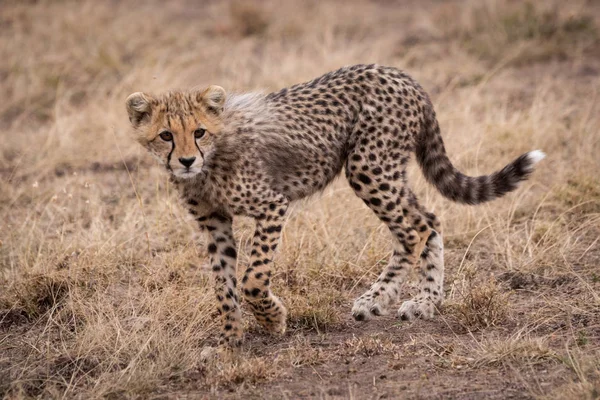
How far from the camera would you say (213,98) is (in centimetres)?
426

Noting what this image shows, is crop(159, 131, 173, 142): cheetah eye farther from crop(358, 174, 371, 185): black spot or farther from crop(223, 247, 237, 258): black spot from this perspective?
crop(358, 174, 371, 185): black spot

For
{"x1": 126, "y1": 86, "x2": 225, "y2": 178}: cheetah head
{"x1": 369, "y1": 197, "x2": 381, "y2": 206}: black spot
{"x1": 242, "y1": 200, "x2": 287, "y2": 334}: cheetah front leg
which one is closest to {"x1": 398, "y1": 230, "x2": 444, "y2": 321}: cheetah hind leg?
{"x1": 369, "y1": 197, "x2": 381, "y2": 206}: black spot

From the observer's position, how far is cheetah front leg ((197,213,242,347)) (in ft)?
14.3

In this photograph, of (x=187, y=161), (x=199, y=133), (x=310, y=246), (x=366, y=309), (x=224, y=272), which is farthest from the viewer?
(x=310, y=246)

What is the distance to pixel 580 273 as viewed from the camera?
4.94m

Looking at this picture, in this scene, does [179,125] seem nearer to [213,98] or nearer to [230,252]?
[213,98]

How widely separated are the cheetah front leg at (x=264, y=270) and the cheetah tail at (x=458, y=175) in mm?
A: 1020

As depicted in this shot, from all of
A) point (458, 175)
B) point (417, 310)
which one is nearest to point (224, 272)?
point (417, 310)

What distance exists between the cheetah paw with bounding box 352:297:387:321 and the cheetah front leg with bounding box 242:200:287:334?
45cm

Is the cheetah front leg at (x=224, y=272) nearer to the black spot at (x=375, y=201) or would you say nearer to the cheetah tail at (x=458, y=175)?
the black spot at (x=375, y=201)

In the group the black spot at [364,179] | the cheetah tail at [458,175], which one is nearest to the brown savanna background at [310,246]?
the cheetah tail at [458,175]

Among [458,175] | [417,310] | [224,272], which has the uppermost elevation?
[458,175]

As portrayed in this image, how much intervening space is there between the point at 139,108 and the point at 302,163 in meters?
0.94

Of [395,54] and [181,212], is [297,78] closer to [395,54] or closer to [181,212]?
[395,54]
